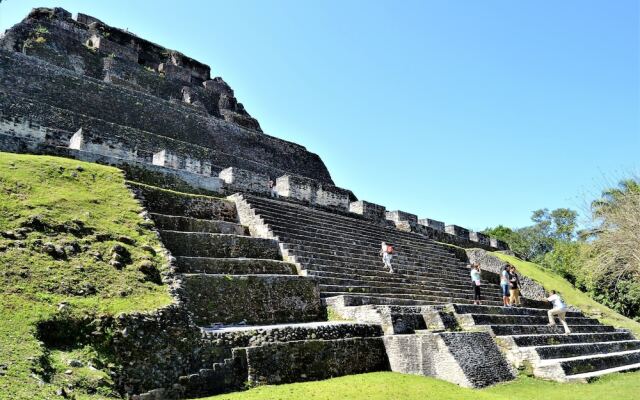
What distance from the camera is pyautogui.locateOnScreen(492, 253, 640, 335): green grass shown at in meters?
17.7

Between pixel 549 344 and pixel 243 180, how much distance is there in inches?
327

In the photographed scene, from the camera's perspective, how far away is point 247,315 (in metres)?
8.57

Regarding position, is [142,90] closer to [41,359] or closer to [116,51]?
[116,51]

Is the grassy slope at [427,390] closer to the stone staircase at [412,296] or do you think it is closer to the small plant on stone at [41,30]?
the stone staircase at [412,296]

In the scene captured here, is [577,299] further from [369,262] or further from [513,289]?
[369,262]

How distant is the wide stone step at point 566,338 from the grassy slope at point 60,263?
6.89 meters

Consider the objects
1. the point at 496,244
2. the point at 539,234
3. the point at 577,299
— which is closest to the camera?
the point at 577,299

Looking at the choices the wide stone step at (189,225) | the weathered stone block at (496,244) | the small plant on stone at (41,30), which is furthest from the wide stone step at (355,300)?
the small plant on stone at (41,30)

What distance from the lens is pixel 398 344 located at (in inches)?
342

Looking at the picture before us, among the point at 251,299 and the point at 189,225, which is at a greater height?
the point at 189,225

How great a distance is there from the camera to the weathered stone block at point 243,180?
1389cm

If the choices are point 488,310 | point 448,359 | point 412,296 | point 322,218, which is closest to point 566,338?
point 488,310

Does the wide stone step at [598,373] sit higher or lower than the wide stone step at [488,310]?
lower

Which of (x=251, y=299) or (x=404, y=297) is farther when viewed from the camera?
(x=404, y=297)
